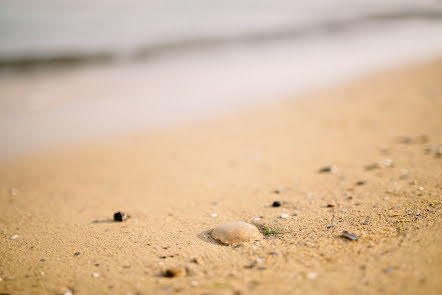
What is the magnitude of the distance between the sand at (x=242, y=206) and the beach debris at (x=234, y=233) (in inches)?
2.5

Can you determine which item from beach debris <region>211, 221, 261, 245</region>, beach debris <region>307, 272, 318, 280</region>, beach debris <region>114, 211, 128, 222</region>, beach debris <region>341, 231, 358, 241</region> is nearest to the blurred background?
beach debris <region>114, 211, 128, 222</region>

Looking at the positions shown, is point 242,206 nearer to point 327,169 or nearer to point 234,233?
point 234,233

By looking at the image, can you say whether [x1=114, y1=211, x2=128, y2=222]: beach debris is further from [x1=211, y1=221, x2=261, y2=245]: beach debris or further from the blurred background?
the blurred background

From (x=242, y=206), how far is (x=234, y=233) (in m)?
0.60

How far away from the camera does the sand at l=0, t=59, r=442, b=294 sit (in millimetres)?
1918

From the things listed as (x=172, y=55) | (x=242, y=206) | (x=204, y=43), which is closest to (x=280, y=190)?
(x=242, y=206)

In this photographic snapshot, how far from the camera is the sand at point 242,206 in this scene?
192cm

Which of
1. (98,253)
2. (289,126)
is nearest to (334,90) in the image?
(289,126)

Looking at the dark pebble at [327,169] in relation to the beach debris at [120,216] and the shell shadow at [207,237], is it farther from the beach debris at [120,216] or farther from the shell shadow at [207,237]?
the beach debris at [120,216]

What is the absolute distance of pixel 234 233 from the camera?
230cm

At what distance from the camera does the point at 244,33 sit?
1262 cm

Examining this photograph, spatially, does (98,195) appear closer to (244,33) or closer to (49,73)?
(49,73)

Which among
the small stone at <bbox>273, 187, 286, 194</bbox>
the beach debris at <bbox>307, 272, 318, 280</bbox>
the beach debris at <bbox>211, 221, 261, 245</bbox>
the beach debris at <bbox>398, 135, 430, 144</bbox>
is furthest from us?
the beach debris at <bbox>398, 135, 430, 144</bbox>

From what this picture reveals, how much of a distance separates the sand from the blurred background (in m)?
1.18
